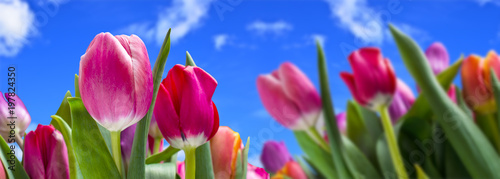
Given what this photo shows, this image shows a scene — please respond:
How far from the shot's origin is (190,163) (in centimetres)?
22

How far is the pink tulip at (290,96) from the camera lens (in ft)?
1.29

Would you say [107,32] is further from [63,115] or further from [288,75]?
[288,75]

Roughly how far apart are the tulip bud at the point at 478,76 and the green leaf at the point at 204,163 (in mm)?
337

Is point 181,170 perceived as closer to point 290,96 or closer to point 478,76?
point 290,96

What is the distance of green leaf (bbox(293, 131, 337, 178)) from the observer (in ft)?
1.59

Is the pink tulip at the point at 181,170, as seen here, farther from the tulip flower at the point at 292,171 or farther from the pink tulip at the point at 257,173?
the tulip flower at the point at 292,171

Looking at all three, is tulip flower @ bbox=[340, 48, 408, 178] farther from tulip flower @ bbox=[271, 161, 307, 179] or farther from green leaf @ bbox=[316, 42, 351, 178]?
tulip flower @ bbox=[271, 161, 307, 179]

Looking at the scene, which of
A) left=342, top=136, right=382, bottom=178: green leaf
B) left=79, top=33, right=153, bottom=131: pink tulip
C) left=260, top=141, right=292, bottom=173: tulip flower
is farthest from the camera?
left=260, top=141, right=292, bottom=173: tulip flower

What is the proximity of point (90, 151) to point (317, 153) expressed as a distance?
318mm

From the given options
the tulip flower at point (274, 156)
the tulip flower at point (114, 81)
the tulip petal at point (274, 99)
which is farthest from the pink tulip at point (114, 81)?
the tulip flower at point (274, 156)

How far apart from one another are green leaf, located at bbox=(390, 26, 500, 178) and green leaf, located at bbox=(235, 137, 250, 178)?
0.21m

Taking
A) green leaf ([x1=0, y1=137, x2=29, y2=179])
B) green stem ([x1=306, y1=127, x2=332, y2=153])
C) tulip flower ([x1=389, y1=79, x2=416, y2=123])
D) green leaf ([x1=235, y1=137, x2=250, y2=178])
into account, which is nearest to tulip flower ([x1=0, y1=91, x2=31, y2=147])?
green leaf ([x1=0, y1=137, x2=29, y2=179])

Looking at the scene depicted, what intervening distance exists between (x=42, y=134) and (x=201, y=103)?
8 cm

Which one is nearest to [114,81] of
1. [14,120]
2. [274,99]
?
[14,120]
